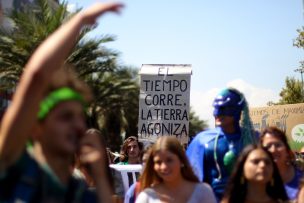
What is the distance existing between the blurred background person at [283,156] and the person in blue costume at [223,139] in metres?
0.26

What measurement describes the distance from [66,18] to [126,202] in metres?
12.5

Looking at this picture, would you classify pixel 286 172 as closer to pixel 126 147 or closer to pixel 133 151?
pixel 133 151

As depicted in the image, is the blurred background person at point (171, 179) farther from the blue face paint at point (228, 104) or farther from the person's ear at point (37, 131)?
the person's ear at point (37, 131)

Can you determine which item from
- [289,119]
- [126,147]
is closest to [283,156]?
[126,147]

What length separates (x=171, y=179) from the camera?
4137mm

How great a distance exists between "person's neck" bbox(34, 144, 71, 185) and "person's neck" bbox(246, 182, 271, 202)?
75.3 inches

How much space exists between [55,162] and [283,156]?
276cm

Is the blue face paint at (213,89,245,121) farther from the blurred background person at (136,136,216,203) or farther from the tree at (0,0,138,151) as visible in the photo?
the tree at (0,0,138,151)

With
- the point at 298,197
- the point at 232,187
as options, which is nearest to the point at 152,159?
the point at 232,187

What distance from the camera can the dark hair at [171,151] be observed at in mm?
4172

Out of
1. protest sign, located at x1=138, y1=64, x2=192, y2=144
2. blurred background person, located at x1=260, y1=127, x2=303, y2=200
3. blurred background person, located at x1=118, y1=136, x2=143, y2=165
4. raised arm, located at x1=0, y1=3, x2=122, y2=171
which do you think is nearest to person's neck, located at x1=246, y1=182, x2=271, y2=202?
blurred background person, located at x1=260, y1=127, x2=303, y2=200

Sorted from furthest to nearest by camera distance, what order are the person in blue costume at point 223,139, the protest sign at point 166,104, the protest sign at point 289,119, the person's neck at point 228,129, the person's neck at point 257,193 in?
the protest sign at point 289,119 < the protest sign at point 166,104 < the person's neck at point 228,129 < the person in blue costume at point 223,139 < the person's neck at point 257,193

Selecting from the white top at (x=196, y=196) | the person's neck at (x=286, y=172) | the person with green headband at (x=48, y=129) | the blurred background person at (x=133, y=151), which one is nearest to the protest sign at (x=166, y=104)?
the blurred background person at (x=133, y=151)

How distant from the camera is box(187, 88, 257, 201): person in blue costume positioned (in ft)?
15.5
